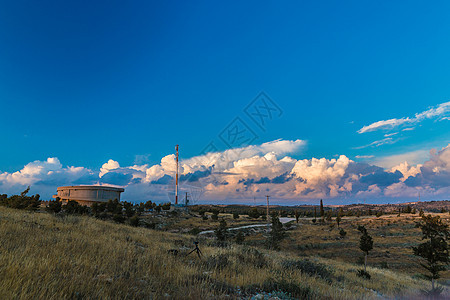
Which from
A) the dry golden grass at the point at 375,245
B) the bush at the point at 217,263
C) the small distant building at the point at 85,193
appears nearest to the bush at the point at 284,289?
the bush at the point at 217,263

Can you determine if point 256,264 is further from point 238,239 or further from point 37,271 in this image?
point 238,239

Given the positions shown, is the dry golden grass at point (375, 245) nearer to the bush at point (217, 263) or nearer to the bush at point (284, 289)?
the bush at point (217, 263)

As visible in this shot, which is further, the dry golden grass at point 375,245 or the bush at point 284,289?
the dry golden grass at point 375,245

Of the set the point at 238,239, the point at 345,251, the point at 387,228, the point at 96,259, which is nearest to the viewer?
the point at 96,259

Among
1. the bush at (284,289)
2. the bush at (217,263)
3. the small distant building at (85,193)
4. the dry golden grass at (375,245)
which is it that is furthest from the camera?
the small distant building at (85,193)

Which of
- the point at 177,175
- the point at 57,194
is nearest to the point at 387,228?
the point at 177,175

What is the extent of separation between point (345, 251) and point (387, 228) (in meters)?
28.9

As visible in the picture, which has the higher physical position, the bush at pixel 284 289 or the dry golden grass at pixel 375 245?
the bush at pixel 284 289

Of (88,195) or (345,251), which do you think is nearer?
(345,251)

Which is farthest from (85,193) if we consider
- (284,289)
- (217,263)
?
(284,289)

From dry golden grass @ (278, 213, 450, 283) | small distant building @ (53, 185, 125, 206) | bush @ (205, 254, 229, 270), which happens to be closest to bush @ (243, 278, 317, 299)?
bush @ (205, 254, 229, 270)

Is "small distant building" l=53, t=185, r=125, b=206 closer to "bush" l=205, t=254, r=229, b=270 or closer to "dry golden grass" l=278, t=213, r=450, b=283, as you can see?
"dry golden grass" l=278, t=213, r=450, b=283

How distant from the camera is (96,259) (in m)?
6.88

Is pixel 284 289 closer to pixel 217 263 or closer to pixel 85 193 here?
pixel 217 263
